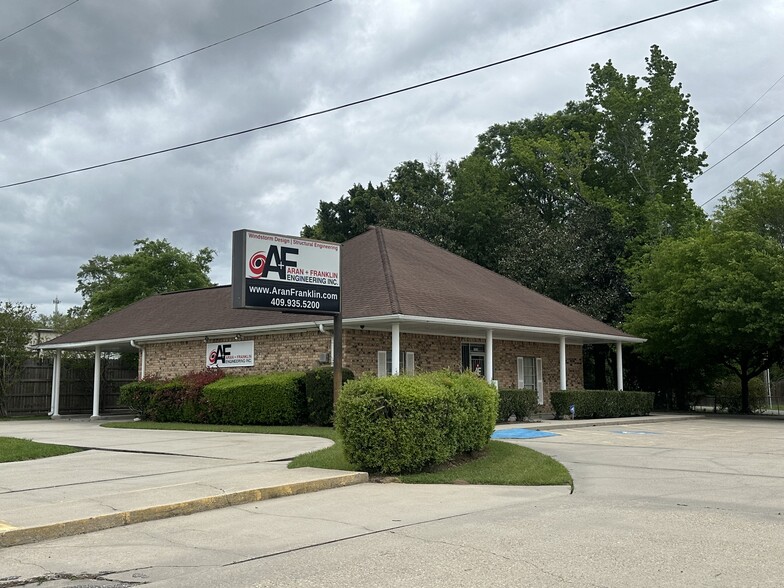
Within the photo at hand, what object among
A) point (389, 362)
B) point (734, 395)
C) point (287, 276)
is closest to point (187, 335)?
point (389, 362)

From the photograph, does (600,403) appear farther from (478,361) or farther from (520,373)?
(478,361)

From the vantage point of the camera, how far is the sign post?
15.3 m

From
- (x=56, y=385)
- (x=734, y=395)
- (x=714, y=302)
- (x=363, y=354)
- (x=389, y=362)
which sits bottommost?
(x=734, y=395)

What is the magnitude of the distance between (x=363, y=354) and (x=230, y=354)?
217 inches

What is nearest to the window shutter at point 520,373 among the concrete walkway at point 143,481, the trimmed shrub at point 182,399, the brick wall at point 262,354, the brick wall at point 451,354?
the brick wall at point 451,354

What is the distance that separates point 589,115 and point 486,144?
8.67 meters

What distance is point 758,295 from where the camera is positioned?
27391 mm

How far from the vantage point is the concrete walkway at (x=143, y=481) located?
26.7 ft

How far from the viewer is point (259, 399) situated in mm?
22156

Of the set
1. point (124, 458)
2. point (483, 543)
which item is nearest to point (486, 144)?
point (124, 458)

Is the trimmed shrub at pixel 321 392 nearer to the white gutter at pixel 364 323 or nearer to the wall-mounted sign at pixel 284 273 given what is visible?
the white gutter at pixel 364 323

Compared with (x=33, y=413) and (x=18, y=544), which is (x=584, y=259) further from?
(x=18, y=544)

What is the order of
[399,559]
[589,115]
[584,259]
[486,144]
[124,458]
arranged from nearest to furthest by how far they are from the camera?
1. [399,559]
2. [124,458]
3. [584,259]
4. [589,115]
5. [486,144]

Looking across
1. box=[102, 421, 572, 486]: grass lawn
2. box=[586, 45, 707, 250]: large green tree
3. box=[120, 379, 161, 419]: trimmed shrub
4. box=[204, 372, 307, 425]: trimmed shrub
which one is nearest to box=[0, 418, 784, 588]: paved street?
box=[102, 421, 572, 486]: grass lawn
